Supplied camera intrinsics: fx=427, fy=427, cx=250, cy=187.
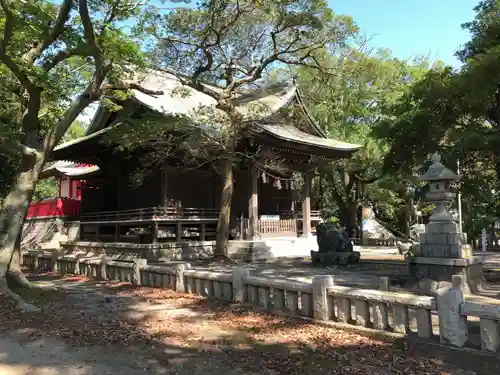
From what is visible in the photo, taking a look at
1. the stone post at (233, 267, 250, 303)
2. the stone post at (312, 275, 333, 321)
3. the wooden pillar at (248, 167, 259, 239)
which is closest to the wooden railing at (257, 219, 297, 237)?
the wooden pillar at (248, 167, 259, 239)

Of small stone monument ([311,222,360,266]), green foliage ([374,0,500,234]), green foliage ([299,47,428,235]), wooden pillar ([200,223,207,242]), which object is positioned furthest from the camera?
green foliage ([299,47,428,235])

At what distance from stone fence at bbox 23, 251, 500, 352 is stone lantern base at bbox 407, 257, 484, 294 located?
0.82 metres

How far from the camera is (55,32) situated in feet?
32.3

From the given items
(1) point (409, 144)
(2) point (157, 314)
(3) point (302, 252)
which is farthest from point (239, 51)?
(2) point (157, 314)

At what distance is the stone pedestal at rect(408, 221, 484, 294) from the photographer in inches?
381

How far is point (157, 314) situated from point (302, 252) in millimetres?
13715

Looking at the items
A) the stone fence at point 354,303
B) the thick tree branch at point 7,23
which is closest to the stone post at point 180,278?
the stone fence at point 354,303

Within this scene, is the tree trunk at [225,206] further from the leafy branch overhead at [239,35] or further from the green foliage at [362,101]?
the green foliage at [362,101]

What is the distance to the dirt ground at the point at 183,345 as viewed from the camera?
5.09 metres

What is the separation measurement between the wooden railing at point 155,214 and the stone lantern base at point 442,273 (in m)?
10.9

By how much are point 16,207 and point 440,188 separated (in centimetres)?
997

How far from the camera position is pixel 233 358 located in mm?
5434

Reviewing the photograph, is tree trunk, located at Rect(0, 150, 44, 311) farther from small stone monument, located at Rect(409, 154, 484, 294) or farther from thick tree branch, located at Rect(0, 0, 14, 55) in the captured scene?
small stone monument, located at Rect(409, 154, 484, 294)

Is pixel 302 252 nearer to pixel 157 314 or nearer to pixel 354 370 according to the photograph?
pixel 157 314
